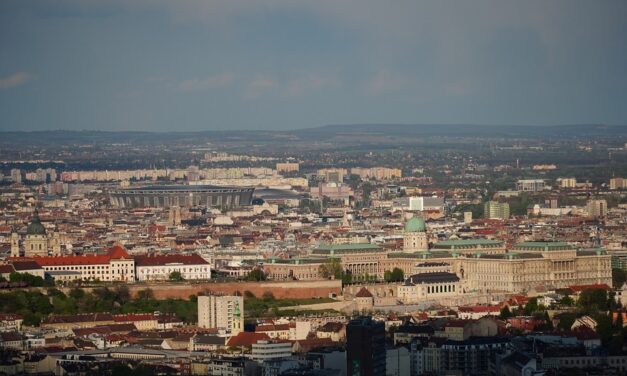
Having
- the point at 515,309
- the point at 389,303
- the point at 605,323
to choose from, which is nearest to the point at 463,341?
the point at 605,323

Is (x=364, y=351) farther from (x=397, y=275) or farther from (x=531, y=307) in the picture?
(x=397, y=275)

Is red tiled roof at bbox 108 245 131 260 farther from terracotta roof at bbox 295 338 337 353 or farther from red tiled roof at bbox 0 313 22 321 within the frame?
terracotta roof at bbox 295 338 337 353

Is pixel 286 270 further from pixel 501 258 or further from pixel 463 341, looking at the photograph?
pixel 463 341

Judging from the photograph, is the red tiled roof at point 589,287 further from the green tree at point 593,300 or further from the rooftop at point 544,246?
the rooftop at point 544,246

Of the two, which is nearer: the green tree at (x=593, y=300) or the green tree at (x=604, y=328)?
the green tree at (x=604, y=328)

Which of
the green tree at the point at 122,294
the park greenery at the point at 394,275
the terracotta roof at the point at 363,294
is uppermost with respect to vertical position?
the green tree at the point at 122,294

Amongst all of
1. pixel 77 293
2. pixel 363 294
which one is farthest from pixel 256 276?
pixel 77 293

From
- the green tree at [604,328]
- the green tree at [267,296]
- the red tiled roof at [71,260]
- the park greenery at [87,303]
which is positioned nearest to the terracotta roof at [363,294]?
the green tree at [267,296]
